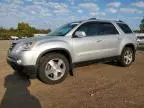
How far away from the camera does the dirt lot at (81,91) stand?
5234 mm

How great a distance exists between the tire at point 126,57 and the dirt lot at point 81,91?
67 cm

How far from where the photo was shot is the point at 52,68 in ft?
23.0

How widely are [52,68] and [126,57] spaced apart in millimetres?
3569

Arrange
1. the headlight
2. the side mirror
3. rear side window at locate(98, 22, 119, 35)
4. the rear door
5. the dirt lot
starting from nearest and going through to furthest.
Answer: the dirt lot
the headlight
the side mirror
the rear door
rear side window at locate(98, 22, 119, 35)

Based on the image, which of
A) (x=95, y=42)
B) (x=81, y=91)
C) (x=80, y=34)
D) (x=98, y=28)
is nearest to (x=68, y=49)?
(x=80, y=34)

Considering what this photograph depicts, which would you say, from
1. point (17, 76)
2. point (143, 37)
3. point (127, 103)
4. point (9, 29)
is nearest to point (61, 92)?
point (127, 103)

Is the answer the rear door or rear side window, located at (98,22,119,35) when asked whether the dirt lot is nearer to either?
the rear door

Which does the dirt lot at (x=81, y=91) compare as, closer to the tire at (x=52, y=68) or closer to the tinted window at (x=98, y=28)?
the tire at (x=52, y=68)

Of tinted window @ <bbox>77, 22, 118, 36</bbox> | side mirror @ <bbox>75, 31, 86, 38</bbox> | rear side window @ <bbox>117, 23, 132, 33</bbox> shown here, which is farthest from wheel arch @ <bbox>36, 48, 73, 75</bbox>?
rear side window @ <bbox>117, 23, 132, 33</bbox>

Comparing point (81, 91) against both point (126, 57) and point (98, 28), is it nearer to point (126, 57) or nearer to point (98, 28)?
point (98, 28)

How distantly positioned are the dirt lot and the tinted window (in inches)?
54.2

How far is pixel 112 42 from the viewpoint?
28.3ft

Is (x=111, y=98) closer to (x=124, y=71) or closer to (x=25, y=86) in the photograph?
(x=25, y=86)

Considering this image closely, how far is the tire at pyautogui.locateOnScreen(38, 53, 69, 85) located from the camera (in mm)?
6812
